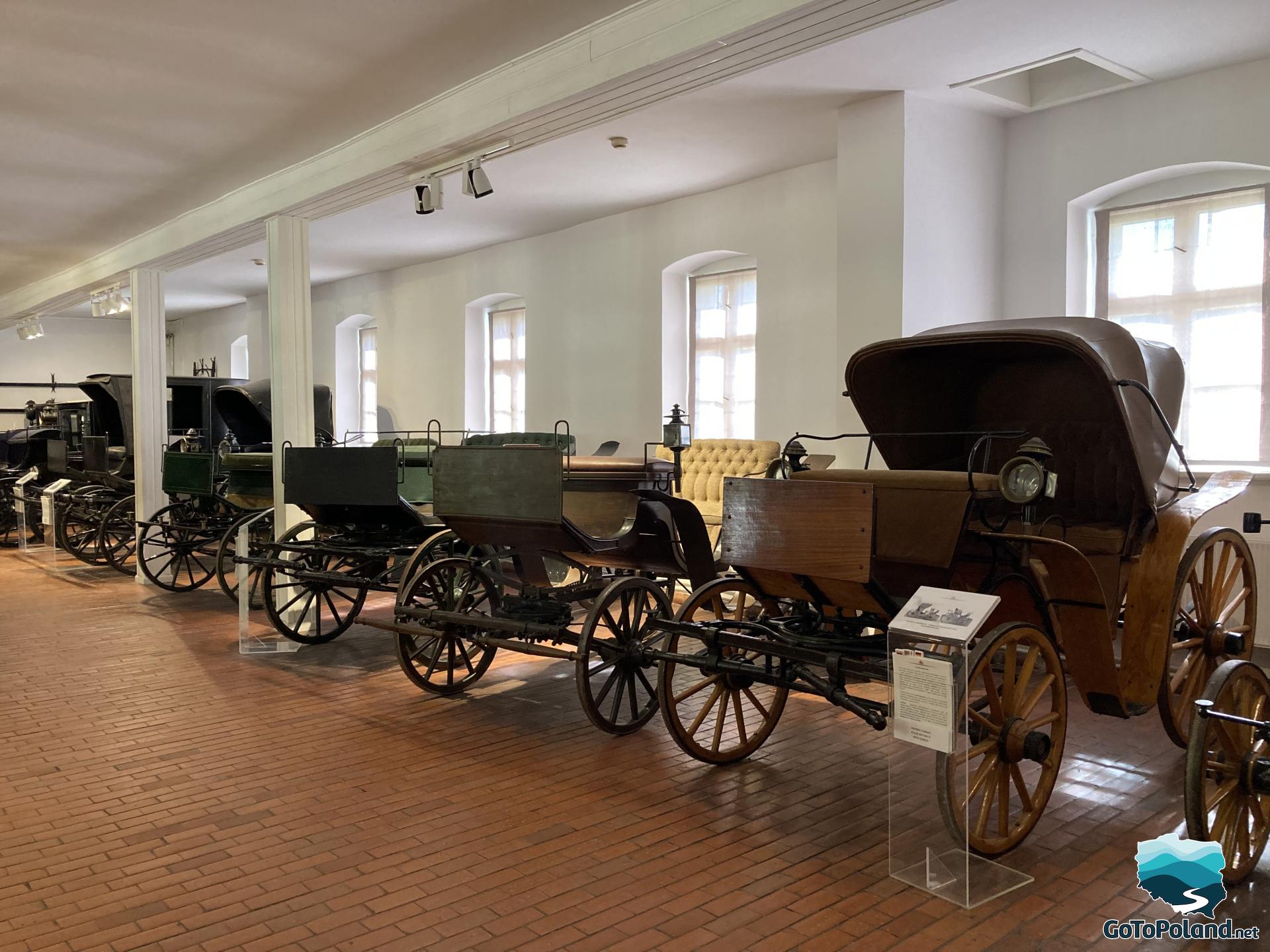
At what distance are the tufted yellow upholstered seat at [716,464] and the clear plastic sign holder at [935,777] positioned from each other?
5086 mm

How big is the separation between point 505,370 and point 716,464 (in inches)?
193

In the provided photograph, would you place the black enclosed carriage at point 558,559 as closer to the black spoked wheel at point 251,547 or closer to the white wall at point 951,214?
the black spoked wheel at point 251,547

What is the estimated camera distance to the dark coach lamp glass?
3.22 m

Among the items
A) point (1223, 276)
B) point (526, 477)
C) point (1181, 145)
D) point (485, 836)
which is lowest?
point (485, 836)

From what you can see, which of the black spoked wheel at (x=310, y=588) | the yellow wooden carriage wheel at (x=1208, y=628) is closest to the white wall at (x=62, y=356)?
the black spoked wheel at (x=310, y=588)

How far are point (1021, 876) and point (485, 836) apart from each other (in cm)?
176

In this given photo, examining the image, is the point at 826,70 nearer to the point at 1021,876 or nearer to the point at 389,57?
the point at 389,57

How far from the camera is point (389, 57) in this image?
5473mm

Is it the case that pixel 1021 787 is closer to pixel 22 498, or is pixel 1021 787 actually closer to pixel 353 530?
pixel 353 530

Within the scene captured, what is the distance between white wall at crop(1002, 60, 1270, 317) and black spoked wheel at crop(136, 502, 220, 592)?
7.04 metres

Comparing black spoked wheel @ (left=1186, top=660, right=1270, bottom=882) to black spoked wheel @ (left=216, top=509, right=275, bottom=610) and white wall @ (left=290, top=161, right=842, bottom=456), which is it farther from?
black spoked wheel @ (left=216, top=509, right=275, bottom=610)

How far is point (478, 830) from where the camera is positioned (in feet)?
11.7

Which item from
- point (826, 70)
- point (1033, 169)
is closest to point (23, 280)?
point (826, 70)

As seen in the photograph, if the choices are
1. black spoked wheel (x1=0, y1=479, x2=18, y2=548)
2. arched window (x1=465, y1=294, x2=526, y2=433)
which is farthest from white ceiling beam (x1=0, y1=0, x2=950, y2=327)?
black spoked wheel (x1=0, y1=479, x2=18, y2=548)
